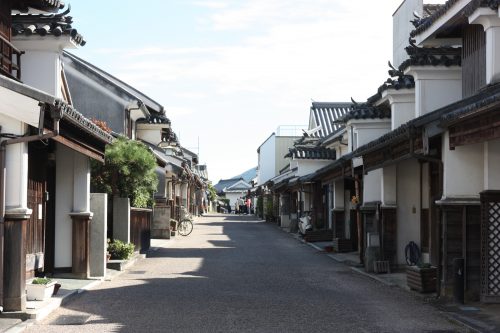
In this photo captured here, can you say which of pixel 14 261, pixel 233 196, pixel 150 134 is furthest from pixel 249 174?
pixel 14 261

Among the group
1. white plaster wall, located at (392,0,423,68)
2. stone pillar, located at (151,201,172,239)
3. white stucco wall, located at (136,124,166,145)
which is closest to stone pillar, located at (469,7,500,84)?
white plaster wall, located at (392,0,423,68)

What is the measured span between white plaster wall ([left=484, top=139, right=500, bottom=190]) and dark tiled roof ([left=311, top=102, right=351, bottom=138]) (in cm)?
3692

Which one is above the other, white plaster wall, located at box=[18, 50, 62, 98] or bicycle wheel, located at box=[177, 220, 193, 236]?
white plaster wall, located at box=[18, 50, 62, 98]

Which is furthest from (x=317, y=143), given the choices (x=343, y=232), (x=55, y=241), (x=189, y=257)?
(x=55, y=241)

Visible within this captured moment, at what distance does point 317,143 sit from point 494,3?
3105 cm

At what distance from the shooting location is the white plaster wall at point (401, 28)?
27.0 metres

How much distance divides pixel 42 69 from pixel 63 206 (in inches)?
125

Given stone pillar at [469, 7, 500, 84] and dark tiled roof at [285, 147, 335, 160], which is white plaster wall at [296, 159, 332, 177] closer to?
dark tiled roof at [285, 147, 335, 160]

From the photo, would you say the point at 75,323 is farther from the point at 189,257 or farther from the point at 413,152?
the point at 189,257

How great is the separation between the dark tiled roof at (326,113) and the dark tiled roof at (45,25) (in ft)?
118

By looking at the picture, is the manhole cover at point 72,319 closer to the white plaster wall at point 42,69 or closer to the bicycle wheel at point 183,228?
the white plaster wall at point 42,69

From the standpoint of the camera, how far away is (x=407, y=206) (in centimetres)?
2100

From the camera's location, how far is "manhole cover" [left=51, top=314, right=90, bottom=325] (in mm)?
11327

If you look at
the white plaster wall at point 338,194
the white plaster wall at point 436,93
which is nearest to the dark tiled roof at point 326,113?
the white plaster wall at point 338,194
